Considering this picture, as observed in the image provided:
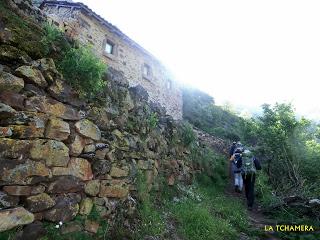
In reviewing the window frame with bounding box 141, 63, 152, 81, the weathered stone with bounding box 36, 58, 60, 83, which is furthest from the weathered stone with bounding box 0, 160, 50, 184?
the window frame with bounding box 141, 63, 152, 81

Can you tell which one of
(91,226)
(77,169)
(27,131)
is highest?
(27,131)

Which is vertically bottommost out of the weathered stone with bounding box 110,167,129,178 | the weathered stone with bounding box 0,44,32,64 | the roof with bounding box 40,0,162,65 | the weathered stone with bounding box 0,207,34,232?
the weathered stone with bounding box 0,207,34,232

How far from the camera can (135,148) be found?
5.86 m

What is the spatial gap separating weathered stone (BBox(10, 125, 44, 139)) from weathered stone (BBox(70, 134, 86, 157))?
52cm

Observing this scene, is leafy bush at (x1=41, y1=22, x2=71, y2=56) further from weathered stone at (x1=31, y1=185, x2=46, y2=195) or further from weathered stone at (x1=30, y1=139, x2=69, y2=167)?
weathered stone at (x1=31, y1=185, x2=46, y2=195)

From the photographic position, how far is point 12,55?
11.8 ft

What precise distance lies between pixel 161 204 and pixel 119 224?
6.08ft

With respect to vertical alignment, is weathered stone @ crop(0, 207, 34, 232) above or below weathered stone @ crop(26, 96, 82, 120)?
below

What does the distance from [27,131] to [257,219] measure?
6140 millimetres

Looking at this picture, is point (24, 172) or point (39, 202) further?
point (39, 202)

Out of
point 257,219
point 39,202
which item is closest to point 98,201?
point 39,202

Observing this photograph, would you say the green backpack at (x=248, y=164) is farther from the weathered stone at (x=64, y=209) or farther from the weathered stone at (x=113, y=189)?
the weathered stone at (x=64, y=209)

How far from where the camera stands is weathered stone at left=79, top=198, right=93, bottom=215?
407cm

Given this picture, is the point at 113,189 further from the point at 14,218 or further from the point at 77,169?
the point at 14,218
